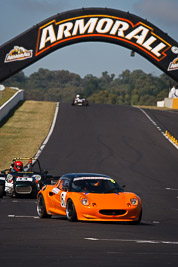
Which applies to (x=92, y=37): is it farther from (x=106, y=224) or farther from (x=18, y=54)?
(x=106, y=224)

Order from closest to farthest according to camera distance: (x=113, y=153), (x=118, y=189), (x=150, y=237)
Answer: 1. (x=150, y=237)
2. (x=118, y=189)
3. (x=113, y=153)

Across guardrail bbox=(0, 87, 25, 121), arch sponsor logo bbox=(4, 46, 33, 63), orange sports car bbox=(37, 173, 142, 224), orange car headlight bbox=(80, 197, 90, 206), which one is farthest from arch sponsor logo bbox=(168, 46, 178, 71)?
guardrail bbox=(0, 87, 25, 121)

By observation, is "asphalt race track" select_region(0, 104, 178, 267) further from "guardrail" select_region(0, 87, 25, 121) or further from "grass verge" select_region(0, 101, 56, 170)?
"guardrail" select_region(0, 87, 25, 121)

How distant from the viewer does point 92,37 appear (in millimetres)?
33250

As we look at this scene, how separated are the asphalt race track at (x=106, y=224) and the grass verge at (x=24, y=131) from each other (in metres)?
1.37

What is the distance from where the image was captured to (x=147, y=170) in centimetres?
3638

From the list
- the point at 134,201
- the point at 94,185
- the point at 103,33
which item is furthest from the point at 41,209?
the point at 103,33

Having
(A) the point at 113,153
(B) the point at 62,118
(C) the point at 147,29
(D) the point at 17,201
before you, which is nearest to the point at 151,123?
(B) the point at 62,118

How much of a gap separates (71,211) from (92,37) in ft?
64.2

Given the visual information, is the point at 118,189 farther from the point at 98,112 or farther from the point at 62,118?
the point at 98,112

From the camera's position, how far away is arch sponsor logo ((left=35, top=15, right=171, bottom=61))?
1275 inches

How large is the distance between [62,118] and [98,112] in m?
7.19

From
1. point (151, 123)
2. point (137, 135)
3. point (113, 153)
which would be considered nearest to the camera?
point (113, 153)

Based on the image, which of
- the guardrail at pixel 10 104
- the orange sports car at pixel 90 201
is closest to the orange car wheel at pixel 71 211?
the orange sports car at pixel 90 201
